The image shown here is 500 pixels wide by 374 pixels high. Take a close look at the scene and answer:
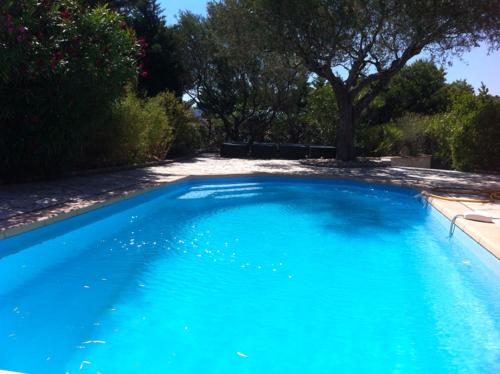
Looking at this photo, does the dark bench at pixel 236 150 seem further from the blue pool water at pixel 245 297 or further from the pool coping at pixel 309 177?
the blue pool water at pixel 245 297

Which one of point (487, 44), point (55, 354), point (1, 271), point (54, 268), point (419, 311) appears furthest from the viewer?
point (487, 44)

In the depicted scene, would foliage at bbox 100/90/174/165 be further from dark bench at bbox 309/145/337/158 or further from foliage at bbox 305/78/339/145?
foliage at bbox 305/78/339/145

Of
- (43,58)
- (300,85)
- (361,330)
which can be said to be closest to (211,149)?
(300,85)

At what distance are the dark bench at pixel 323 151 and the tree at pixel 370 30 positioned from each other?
315 centimetres

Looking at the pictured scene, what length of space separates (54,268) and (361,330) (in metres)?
3.55

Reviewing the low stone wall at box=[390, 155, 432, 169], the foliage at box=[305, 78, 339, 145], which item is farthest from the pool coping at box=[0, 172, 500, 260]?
the foliage at box=[305, 78, 339, 145]

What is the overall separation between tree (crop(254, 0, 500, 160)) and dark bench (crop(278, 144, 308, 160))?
12.3 feet

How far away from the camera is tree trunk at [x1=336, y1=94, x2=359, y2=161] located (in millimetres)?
15602

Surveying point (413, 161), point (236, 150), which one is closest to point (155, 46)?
point (236, 150)

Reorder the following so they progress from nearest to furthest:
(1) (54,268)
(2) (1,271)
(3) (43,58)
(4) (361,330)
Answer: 1. (4) (361,330)
2. (2) (1,271)
3. (1) (54,268)
4. (3) (43,58)

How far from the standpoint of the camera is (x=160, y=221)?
7.87m

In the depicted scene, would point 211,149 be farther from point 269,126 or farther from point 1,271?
point 1,271

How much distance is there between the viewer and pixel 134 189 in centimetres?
899

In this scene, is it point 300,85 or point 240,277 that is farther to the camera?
point 300,85
